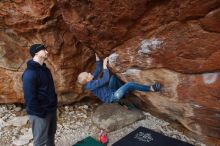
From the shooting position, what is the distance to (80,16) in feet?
15.6

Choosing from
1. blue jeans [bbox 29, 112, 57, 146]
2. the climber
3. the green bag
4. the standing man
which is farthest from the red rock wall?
blue jeans [bbox 29, 112, 57, 146]

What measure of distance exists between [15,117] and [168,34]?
12.4 feet

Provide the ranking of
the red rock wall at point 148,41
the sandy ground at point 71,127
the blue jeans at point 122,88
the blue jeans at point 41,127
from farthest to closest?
the sandy ground at point 71,127 → the blue jeans at point 122,88 → the blue jeans at point 41,127 → the red rock wall at point 148,41

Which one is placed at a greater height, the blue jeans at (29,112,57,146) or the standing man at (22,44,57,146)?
the standing man at (22,44,57,146)

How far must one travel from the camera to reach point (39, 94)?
441 centimetres

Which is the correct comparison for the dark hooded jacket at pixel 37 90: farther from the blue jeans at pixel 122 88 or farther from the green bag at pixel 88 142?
the green bag at pixel 88 142

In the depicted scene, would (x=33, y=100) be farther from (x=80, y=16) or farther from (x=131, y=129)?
(x=131, y=129)

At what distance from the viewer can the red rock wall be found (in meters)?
4.24

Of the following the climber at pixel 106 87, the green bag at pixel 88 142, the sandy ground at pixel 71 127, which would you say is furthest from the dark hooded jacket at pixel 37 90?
the sandy ground at pixel 71 127

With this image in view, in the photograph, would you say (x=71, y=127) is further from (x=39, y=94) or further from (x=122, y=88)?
(x=39, y=94)

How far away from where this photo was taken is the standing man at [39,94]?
14.0ft

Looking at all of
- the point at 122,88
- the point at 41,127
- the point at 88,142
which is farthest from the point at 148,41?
the point at 88,142

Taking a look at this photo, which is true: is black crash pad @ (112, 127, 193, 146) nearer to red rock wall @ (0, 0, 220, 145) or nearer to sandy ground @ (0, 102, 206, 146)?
sandy ground @ (0, 102, 206, 146)

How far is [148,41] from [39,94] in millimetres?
1740
